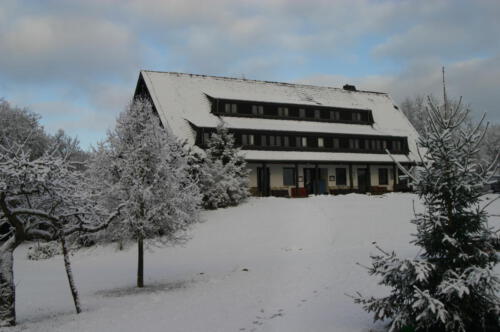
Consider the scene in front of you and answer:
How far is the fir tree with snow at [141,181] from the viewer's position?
634 inches

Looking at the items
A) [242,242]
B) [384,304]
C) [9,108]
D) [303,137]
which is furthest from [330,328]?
→ [9,108]

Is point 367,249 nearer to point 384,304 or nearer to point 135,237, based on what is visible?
point 135,237

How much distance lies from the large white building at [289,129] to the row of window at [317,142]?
0.08 meters

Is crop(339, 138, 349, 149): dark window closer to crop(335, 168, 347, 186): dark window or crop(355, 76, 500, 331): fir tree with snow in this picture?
crop(335, 168, 347, 186): dark window

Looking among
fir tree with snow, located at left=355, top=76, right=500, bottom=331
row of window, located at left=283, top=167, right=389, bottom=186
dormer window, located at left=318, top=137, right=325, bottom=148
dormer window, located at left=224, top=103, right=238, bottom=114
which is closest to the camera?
fir tree with snow, located at left=355, top=76, right=500, bottom=331

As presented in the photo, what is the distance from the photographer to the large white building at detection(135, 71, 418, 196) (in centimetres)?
3812

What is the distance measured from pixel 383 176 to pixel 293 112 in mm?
11012

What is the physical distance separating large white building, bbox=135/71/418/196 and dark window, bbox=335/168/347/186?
94mm

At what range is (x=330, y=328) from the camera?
9633mm

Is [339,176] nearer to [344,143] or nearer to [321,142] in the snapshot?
[344,143]

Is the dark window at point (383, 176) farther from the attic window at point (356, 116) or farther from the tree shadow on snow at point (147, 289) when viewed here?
the tree shadow on snow at point (147, 289)

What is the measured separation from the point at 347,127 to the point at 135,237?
31.1 metres

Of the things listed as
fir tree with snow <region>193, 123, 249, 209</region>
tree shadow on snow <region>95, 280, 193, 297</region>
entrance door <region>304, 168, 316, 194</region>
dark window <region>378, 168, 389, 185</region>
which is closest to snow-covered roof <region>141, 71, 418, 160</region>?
entrance door <region>304, 168, 316, 194</region>

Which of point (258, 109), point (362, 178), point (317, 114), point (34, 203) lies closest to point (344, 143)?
point (317, 114)
